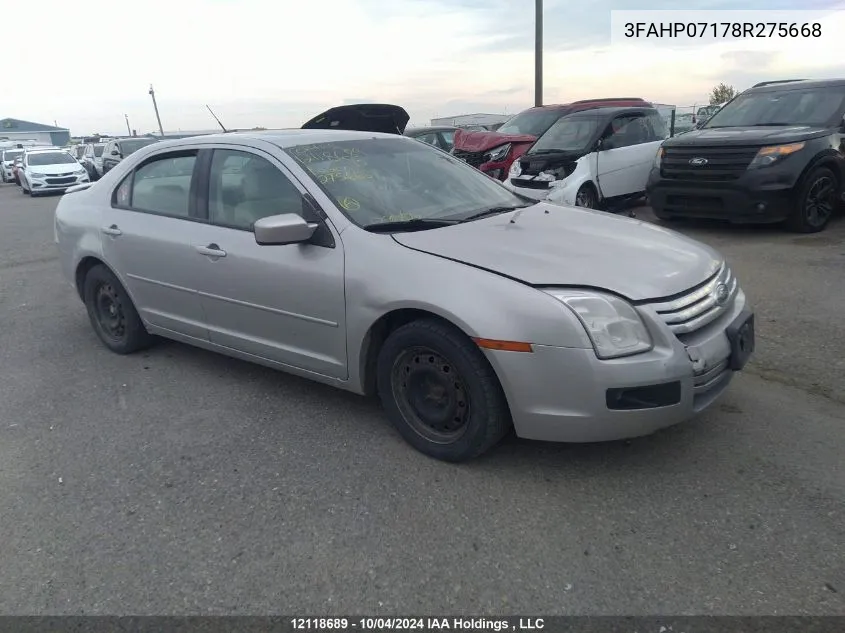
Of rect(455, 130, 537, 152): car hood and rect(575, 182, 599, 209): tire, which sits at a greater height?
rect(455, 130, 537, 152): car hood

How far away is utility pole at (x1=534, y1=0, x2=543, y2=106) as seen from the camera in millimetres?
16766

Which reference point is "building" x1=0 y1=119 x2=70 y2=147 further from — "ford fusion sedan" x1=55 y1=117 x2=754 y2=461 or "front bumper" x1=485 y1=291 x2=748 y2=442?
"front bumper" x1=485 y1=291 x2=748 y2=442

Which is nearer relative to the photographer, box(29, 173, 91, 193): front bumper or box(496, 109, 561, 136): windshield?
box(496, 109, 561, 136): windshield

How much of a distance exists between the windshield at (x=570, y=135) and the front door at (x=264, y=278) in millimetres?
6310

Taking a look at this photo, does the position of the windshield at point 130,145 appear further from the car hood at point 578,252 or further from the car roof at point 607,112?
the car hood at point 578,252

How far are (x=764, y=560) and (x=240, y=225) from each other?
120 inches

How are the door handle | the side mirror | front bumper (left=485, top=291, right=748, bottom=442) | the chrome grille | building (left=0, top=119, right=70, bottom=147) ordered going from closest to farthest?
front bumper (left=485, top=291, right=748, bottom=442), the chrome grille, the side mirror, the door handle, building (left=0, top=119, right=70, bottom=147)

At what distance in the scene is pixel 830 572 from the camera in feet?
7.73

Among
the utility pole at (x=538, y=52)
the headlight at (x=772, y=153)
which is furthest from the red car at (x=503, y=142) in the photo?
the utility pole at (x=538, y=52)

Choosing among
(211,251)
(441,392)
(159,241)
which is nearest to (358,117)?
(159,241)

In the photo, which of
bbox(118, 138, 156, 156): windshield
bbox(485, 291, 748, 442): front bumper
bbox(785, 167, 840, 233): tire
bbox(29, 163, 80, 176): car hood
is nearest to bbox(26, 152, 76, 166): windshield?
bbox(29, 163, 80, 176): car hood

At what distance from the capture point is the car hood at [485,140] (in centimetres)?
1094

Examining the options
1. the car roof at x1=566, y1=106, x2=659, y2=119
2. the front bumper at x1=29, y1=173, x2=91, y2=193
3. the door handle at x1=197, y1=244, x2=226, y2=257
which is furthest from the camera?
the front bumper at x1=29, y1=173, x2=91, y2=193

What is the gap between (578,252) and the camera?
10.3 feet
